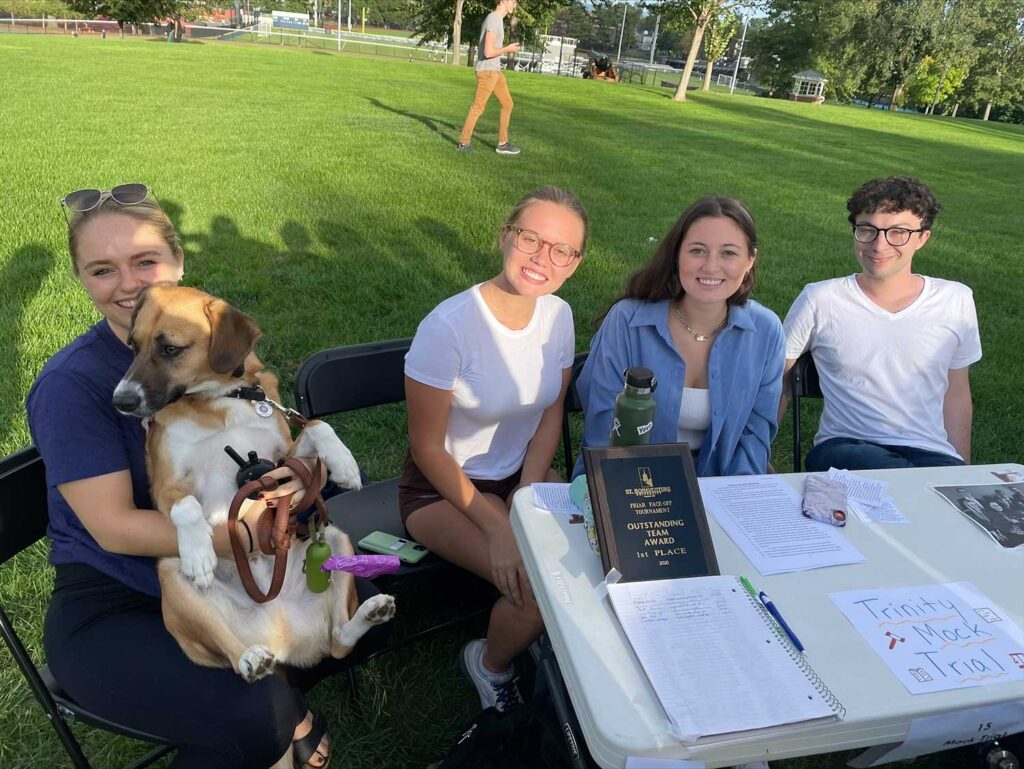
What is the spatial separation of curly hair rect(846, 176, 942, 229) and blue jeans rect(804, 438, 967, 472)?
1040mm

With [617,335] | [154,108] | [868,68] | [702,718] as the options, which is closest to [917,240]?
[617,335]

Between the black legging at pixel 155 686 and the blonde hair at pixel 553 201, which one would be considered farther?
the blonde hair at pixel 553 201

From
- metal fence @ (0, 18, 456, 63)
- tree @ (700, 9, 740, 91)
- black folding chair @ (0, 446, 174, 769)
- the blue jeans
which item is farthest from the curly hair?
metal fence @ (0, 18, 456, 63)

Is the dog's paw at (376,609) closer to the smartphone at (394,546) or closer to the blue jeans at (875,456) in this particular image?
the smartphone at (394,546)

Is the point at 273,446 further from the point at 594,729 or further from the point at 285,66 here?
the point at 285,66

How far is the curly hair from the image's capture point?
303cm

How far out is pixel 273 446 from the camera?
230 cm

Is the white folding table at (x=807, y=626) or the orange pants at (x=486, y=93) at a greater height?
the orange pants at (x=486, y=93)

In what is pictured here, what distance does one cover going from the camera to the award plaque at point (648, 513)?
5.27 feet

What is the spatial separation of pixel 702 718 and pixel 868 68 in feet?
188

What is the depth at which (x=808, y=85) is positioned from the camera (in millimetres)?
50094

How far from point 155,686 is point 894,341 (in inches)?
128

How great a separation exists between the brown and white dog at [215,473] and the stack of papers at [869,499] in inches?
59.9

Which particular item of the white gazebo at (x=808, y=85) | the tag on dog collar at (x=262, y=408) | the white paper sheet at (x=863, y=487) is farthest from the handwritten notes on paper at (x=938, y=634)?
the white gazebo at (x=808, y=85)
